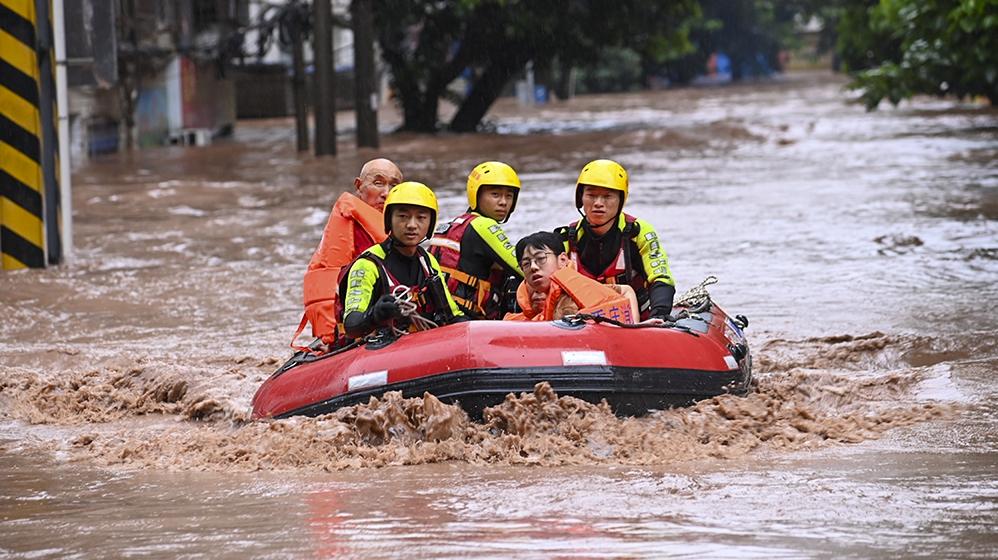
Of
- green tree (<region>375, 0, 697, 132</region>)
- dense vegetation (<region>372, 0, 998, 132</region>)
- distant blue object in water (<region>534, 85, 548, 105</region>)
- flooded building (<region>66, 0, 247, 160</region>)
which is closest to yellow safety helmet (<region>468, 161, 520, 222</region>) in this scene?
dense vegetation (<region>372, 0, 998, 132</region>)

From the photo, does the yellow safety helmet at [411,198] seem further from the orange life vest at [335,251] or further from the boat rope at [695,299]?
the boat rope at [695,299]

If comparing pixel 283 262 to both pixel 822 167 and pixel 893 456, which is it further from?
pixel 822 167

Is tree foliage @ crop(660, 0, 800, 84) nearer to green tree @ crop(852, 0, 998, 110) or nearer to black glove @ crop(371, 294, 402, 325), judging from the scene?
green tree @ crop(852, 0, 998, 110)

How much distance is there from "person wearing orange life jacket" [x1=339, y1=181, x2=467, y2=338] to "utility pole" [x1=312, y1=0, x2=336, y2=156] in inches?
689

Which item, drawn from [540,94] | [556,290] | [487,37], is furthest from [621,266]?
[540,94]

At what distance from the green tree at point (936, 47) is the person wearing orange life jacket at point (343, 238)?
10.2 meters

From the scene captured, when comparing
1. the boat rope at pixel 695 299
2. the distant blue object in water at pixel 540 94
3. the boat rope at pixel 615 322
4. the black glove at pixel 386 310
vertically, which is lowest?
the distant blue object in water at pixel 540 94

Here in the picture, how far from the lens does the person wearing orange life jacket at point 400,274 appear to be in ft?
24.3

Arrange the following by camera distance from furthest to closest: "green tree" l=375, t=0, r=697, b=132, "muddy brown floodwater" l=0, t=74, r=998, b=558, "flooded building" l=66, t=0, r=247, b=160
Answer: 1. "green tree" l=375, t=0, r=697, b=132
2. "flooded building" l=66, t=0, r=247, b=160
3. "muddy brown floodwater" l=0, t=74, r=998, b=558

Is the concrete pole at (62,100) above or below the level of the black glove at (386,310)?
above

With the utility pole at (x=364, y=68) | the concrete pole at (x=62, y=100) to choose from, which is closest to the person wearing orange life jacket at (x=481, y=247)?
the concrete pole at (x=62, y=100)

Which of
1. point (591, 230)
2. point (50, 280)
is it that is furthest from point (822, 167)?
point (591, 230)

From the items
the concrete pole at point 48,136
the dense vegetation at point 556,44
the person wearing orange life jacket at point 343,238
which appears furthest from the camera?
the dense vegetation at point 556,44

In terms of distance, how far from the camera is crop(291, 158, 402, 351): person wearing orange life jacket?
8438 mm
